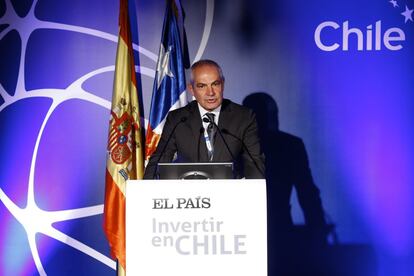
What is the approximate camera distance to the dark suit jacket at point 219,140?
9.07 feet

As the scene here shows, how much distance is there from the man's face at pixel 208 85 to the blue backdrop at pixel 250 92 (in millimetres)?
1188

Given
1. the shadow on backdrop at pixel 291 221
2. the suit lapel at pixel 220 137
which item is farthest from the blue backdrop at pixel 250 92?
the suit lapel at pixel 220 137

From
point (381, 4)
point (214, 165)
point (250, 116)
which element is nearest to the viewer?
point (214, 165)

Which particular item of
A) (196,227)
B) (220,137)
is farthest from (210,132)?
(196,227)

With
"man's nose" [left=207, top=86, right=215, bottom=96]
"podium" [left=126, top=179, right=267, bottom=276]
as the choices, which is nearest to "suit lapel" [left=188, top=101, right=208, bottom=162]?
"man's nose" [left=207, top=86, right=215, bottom=96]

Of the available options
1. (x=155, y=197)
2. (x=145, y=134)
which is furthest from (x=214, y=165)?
(x=145, y=134)

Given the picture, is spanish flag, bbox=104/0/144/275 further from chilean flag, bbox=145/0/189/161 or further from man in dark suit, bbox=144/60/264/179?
man in dark suit, bbox=144/60/264/179

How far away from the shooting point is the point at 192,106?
9.60 ft

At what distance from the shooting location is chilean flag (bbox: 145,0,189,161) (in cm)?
375

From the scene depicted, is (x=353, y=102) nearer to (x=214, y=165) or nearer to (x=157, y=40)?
(x=157, y=40)

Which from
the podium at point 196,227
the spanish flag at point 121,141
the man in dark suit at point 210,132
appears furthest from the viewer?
the spanish flag at point 121,141

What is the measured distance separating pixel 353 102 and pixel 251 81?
A: 0.78 metres

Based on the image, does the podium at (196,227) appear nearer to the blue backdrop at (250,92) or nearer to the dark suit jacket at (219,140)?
the dark suit jacket at (219,140)

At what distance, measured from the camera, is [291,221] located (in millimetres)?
4000
